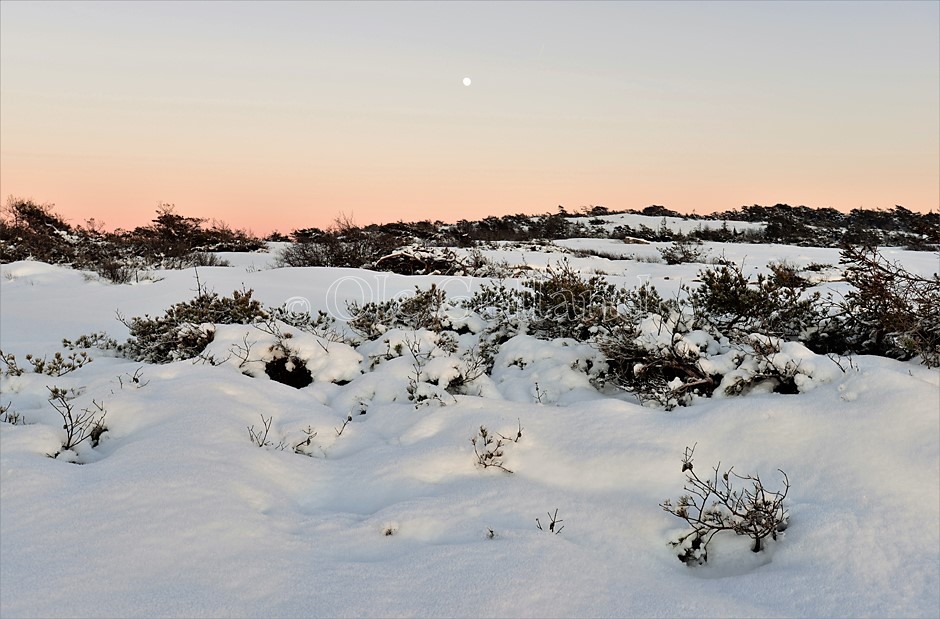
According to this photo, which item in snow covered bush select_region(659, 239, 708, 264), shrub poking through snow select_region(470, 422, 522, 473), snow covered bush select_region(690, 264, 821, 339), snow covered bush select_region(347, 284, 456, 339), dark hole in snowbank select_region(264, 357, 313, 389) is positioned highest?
snow covered bush select_region(690, 264, 821, 339)

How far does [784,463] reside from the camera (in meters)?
3.21

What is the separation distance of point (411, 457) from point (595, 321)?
93.3 inches

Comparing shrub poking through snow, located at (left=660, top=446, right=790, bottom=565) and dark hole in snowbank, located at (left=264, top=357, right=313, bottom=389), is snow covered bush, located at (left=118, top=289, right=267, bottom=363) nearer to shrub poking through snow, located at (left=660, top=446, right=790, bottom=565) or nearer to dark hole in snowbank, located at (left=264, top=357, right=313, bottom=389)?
dark hole in snowbank, located at (left=264, top=357, right=313, bottom=389)

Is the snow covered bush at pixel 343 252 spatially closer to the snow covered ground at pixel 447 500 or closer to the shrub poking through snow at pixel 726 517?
the snow covered ground at pixel 447 500

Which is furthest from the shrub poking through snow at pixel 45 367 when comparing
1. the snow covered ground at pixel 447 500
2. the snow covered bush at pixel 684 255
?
the snow covered bush at pixel 684 255

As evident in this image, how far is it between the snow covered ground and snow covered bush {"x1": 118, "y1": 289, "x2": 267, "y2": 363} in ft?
2.70

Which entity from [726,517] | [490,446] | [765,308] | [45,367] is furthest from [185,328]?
[765,308]

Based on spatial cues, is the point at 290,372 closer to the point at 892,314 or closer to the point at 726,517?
the point at 726,517

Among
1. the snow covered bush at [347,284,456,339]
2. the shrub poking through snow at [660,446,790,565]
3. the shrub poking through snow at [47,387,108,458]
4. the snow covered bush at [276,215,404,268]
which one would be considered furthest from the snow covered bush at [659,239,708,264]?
the shrub poking through snow at [47,387,108,458]

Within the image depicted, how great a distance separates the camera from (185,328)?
569 cm

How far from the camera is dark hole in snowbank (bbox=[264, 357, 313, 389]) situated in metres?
5.23

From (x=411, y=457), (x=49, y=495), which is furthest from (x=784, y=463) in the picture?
(x=49, y=495)

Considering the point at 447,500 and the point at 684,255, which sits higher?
the point at 684,255

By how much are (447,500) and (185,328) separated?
3.89 metres
